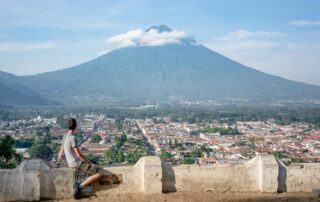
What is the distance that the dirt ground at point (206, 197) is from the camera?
17.2 ft

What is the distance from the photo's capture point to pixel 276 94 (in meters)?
126

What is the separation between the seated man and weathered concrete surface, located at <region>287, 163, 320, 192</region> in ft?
8.14

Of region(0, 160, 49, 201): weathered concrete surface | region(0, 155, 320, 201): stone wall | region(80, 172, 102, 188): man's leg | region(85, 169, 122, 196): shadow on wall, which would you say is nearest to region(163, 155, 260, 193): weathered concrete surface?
region(0, 155, 320, 201): stone wall

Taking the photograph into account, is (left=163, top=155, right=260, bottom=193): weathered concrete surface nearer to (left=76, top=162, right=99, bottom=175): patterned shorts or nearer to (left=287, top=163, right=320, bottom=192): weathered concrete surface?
(left=287, top=163, right=320, bottom=192): weathered concrete surface

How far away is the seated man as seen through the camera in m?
5.01

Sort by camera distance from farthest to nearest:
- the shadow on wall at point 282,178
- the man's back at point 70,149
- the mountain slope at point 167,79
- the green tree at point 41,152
Result: the mountain slope at point 167,79
the green tree at point 41,152
the shadow on wall at point 282,178
the man's back at point 70,149

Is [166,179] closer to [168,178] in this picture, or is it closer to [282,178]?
[168,178]

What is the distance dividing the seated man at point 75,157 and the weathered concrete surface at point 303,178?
8.14 ft

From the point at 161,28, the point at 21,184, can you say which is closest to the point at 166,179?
the point at 21,184

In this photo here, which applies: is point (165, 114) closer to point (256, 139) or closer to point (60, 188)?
point (256, 139)

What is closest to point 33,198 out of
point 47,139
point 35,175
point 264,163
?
point 35,175

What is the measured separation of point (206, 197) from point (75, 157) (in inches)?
64.9

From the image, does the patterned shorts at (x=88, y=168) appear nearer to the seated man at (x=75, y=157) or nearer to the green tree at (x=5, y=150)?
the seated man at (x=75, y=157)

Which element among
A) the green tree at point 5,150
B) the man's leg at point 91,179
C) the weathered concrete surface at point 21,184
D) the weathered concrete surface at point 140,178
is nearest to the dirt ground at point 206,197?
the weathered concrete surface at point 140,178
